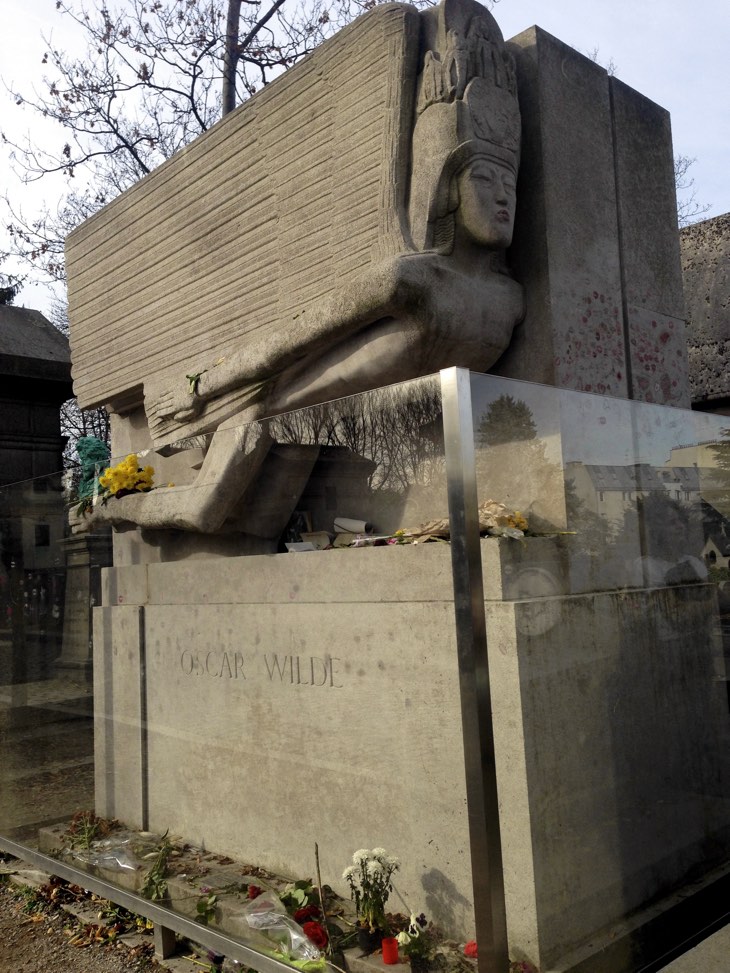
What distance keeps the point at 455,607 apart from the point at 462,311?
1389 mm

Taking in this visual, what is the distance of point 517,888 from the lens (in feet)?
8.01

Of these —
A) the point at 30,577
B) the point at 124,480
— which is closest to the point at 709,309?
the point at 124,480

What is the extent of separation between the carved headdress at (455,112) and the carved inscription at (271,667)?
1.65 meters

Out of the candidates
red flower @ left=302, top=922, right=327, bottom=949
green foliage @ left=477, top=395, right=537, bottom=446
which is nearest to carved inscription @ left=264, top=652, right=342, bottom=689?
red flower @ left=302, top=922, right=327, bottom=949

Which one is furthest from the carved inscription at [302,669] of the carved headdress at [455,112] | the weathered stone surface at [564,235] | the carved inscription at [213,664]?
the carved headdress at [455,112]

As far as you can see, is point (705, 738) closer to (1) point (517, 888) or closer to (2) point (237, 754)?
(1) point (517, 888)

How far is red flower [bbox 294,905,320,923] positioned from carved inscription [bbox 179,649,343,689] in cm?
68

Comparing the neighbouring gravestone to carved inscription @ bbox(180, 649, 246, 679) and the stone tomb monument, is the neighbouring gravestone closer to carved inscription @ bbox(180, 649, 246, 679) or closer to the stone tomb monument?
the stone tomb monument

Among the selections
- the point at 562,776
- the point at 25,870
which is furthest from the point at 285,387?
→ the point at 25,870

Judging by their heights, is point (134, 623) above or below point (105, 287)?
below

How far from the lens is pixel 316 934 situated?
8.80 feet

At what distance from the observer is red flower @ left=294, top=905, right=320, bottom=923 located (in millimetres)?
2793

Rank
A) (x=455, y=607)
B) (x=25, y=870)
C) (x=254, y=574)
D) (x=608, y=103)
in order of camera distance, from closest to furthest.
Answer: (x=455, y=607) → (x=254, y=574) → (x=608, y=103) → (x=25, y=870)

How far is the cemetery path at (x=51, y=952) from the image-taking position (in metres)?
3.30
